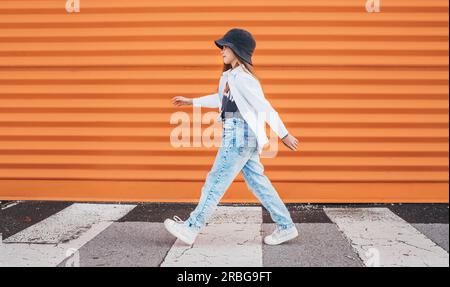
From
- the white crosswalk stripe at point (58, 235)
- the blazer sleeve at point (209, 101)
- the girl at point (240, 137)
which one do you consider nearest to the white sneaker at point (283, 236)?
the girl at point (240, 137)

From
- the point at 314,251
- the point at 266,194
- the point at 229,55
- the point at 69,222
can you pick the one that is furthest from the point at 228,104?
the point at 69,222

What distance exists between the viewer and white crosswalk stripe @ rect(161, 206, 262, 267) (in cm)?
348

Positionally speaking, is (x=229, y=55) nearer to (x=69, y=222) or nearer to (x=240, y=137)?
(x=240, y=137)

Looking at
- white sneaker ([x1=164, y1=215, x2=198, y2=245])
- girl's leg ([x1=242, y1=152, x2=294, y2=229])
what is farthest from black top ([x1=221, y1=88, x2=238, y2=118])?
white sneaker ([x1=164, y1=215, x2=198, y2=245])

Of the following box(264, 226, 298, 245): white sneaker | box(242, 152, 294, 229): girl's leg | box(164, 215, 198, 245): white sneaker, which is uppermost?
box(242, 152, 294, 229): girl's leg

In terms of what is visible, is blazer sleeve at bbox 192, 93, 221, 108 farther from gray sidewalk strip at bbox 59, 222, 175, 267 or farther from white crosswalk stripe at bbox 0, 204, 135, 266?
white crosswalk stripe at bbox 0, 204, 135, 266

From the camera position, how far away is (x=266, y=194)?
388 cm

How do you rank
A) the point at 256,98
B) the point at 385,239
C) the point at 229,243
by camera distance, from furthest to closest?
the point at 385,239
the point at 229,243
the point at 256,98

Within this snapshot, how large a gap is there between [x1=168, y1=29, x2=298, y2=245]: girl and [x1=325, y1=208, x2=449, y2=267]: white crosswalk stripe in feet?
2.15

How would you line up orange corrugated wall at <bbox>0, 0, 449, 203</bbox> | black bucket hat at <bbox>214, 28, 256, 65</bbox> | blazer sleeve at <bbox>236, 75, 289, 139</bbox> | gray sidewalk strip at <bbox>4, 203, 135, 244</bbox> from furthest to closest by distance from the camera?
orange corrugated wall at <bbox>0, 0, 449, 203</bbox> < gray sidewalk strip at <bbox>4, 203, 135, 244</bbox> < black bucket hat at <bbox>214, 28, 256, 65</bbox> < blazer sleeve at <bbox>236, 75, 289, 139</bbox>

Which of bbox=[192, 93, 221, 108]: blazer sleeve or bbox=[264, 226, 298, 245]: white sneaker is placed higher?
bbox=[192, 93, 221, 108]: blazer sleeve

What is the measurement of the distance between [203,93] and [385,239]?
101 inches

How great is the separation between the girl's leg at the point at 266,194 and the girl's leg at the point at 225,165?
13 centimetres

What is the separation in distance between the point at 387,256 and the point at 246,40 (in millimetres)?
2003
